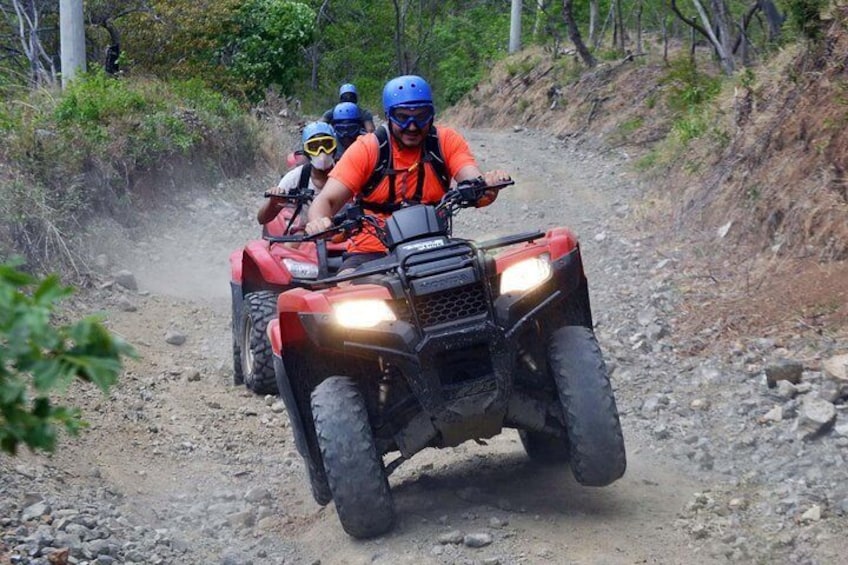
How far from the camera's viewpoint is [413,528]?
567 centimetres

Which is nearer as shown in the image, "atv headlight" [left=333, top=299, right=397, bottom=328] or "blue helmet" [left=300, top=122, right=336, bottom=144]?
"atv headlight" [left=333, top=299, right=397, bottom=328]

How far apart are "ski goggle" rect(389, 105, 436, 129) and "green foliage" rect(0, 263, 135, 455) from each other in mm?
4127

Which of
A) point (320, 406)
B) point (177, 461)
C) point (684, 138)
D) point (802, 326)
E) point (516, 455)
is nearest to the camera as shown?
point (320, 406)

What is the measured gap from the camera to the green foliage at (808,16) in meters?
11.1

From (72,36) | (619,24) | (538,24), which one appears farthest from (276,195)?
(538,24)

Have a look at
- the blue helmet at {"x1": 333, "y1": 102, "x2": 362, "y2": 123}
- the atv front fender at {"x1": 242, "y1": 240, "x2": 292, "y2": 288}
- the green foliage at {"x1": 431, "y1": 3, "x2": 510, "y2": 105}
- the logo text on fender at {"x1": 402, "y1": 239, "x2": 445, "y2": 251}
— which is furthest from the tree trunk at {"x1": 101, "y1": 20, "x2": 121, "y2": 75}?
the green foliage at {"x1": 431, "y1": 3, "x2": 510, "y2": 105}

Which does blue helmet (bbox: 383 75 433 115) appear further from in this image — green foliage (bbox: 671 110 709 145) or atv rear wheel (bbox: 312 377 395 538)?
green foliage (bbox: 671 110 709 145)

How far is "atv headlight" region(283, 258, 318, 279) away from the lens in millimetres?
8516

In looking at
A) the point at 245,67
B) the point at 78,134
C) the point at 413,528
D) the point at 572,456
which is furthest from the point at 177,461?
the point at 245,67

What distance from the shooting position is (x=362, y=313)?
5250 mm

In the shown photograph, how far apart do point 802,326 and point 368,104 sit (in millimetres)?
36865

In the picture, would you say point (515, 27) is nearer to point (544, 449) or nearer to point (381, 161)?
point (381, 161)

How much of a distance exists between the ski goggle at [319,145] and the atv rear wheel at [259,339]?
119 cm

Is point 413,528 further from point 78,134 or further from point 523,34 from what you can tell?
point 523,34
